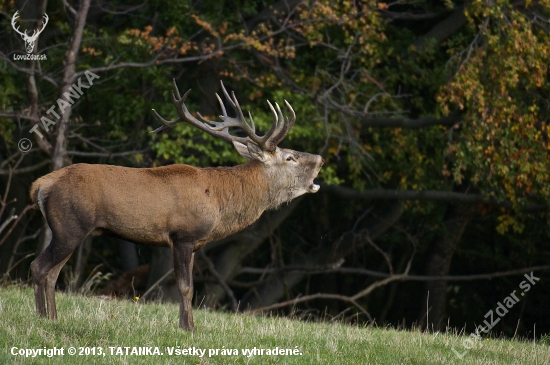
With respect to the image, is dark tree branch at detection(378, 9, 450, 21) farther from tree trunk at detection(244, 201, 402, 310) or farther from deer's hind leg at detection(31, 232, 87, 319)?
deer's hind leg at detection(31, 232, 87, 319)

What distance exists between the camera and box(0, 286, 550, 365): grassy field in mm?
7066

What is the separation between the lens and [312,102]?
58.0 ft

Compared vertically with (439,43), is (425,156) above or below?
below

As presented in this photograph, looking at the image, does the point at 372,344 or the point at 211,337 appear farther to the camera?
the point at 372,344

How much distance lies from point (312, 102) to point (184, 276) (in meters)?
9.45

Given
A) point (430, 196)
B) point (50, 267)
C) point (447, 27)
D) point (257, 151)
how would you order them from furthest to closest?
point (447, 27)
point (430, 196)
point (257, 151)
point (50, 267)

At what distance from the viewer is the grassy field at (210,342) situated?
23.2ft

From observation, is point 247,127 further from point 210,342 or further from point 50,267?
point 210,342

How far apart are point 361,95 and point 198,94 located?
3.16 m

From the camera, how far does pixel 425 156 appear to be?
18453 mm

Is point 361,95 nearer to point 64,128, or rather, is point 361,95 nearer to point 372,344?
→ point 64,128

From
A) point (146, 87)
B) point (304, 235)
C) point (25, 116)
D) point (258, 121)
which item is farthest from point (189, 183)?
point (304, 235)

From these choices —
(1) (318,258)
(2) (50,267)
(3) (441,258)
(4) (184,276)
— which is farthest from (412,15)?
(2) (50,267)

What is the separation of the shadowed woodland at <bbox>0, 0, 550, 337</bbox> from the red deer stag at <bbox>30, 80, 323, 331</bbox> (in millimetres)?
5289
